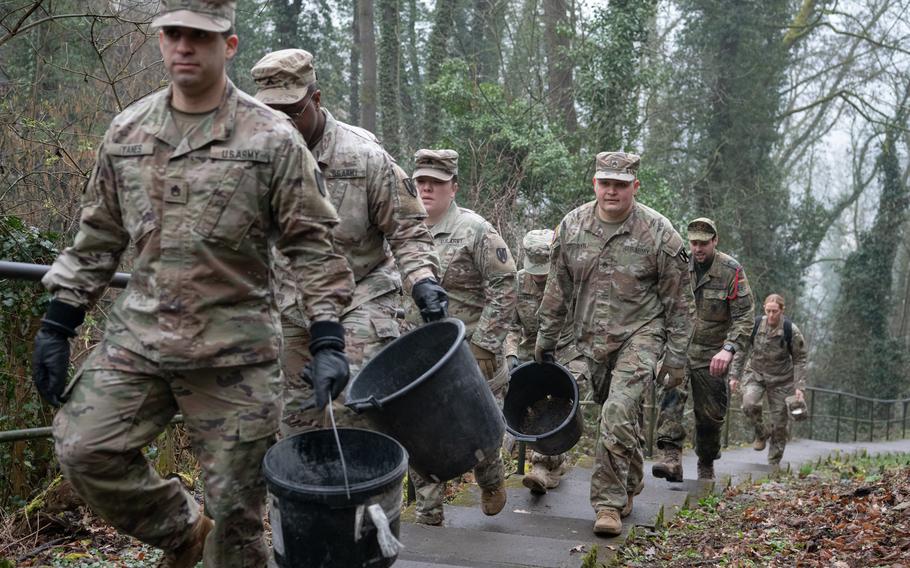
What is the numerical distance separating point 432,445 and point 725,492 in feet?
16.7

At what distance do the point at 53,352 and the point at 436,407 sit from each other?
4.71ft

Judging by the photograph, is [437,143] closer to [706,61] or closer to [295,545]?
[706,61]

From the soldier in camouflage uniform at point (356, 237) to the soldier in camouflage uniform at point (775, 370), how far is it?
28.6ft

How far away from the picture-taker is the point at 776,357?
12.8 metres

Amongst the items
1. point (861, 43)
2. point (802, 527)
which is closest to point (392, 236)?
point (802, 527)

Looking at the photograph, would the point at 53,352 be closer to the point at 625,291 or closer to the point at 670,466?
the point at 625,291

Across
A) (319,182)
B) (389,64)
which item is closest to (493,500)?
(319,182)

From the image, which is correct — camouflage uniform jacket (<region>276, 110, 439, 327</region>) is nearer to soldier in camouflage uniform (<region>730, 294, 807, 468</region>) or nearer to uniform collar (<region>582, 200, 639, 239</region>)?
uniform collar (<region>582, 200, 639, 239</region>)

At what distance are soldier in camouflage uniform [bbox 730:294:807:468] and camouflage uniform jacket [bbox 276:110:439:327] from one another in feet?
28.6

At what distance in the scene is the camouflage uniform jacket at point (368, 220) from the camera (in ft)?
14.5

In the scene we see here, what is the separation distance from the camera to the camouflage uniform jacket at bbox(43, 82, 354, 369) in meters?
3.25

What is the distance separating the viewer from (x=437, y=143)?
18438 mm

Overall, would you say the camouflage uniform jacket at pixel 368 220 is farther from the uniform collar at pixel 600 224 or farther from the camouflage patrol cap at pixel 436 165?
the uniform collar at pixel 600 224

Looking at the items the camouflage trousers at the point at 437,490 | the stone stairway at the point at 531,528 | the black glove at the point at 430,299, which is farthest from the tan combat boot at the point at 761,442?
the black glove at the point at 430,299
